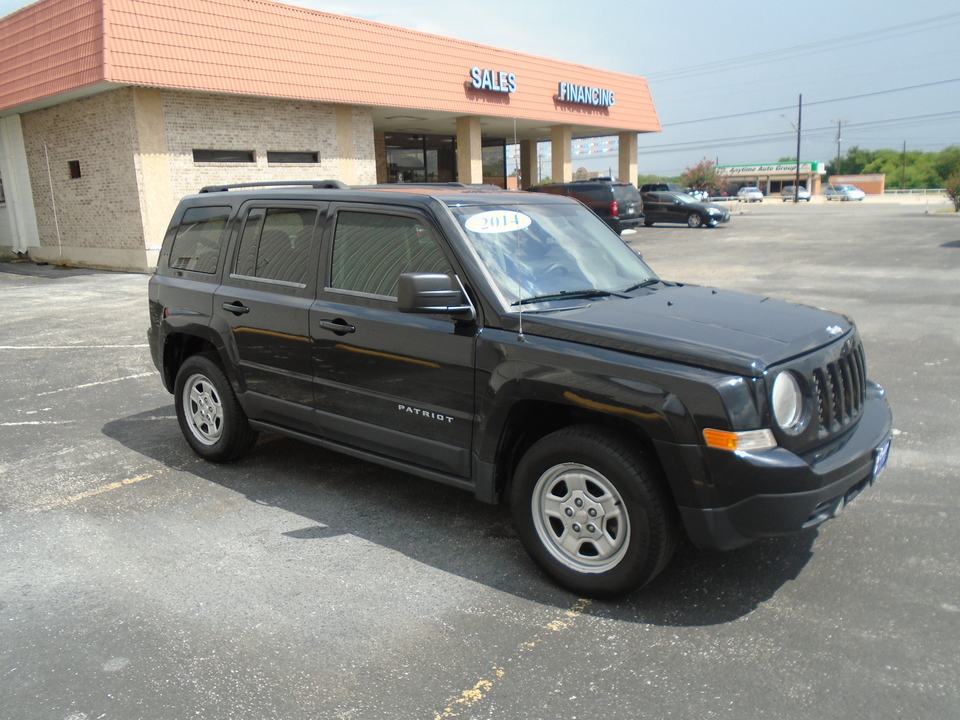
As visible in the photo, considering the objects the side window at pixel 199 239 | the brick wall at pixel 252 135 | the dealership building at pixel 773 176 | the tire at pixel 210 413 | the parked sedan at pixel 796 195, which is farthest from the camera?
the dealership building at pixel 773 176

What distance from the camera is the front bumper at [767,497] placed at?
10.6 ft

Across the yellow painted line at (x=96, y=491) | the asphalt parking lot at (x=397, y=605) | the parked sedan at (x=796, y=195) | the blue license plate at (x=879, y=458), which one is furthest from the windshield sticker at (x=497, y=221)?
the parked sedan at (x=796, y=195)

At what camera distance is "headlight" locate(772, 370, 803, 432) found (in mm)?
3307

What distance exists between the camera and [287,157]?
2186 cm

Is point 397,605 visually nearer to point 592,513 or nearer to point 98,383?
point 592,513

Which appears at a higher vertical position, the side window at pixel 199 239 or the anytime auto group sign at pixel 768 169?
the anytime auto group sign at pixel 768 169

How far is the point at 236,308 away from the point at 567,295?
2327 mm

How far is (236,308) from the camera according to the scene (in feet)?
17.1

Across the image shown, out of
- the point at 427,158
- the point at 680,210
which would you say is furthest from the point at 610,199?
the point at 427,158

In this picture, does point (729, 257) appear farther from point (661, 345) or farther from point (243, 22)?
point (661, 345)

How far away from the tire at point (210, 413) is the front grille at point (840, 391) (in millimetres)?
3683

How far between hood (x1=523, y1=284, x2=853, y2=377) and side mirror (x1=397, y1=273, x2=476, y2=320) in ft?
1.31

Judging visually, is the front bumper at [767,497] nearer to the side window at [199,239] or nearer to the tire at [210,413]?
the tire at [210,413]

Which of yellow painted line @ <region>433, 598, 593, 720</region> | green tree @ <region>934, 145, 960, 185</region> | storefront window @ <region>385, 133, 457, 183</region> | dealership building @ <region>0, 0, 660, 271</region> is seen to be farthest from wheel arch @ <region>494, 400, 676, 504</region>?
green tree @ <region>934, 145, 960, 185</region>
